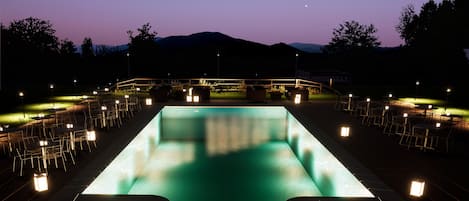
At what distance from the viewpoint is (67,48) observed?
48.3 m

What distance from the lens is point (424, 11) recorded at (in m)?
43.7

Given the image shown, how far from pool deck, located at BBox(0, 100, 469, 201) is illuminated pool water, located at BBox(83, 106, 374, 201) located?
247 mm

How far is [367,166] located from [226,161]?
4.37 m

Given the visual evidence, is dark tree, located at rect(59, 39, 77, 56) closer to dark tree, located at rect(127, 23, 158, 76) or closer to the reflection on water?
dark tree, located at rect(127, 23, 158, 76)

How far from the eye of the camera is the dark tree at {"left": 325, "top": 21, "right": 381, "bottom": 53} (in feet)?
193

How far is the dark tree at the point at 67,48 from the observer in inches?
1875

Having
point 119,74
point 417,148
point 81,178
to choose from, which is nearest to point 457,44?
point 417,148

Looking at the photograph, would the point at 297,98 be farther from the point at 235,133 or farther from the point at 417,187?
the point at 417,187

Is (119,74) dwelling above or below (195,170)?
above

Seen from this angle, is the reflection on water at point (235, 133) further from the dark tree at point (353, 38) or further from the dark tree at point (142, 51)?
the dark tree at point (353, 38)

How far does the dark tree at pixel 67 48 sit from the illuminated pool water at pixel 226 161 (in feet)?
127

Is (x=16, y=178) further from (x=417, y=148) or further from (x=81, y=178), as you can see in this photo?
(x=417, y=148)

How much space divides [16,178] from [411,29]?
165 feet

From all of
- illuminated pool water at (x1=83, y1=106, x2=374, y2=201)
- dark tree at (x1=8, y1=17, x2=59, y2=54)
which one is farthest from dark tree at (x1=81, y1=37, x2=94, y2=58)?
illuminated pool water at (x1=83, y1=106, x2=374, y2=201)
